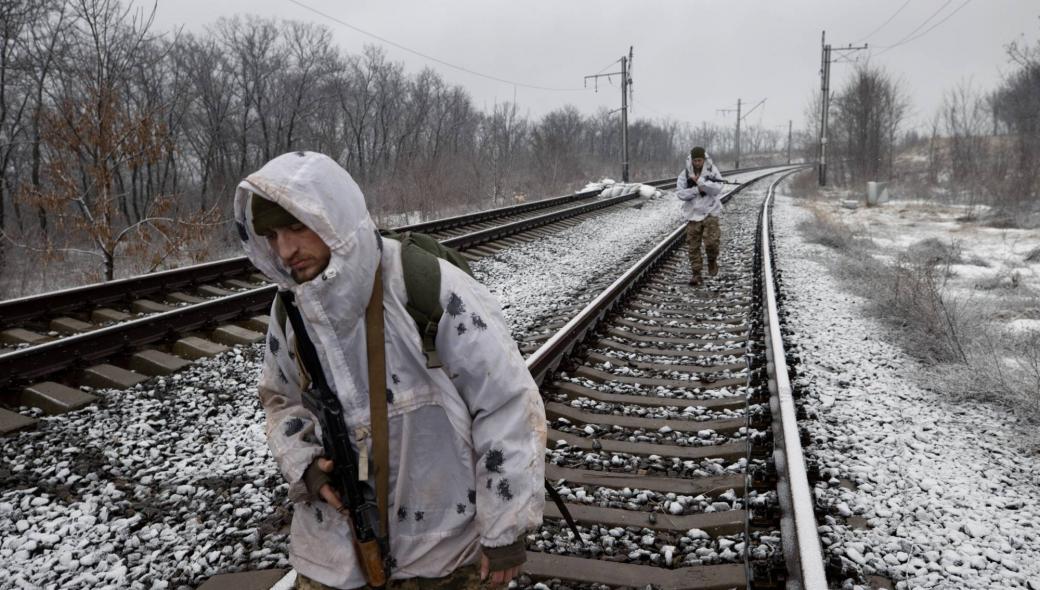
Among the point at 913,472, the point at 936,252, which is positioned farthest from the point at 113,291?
the point at 936,252

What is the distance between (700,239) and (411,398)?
26.2ft

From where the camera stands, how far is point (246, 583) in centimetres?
271

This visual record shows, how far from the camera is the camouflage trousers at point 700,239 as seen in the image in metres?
8.91

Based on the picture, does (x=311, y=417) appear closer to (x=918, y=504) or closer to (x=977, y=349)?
(x=918, y=504)

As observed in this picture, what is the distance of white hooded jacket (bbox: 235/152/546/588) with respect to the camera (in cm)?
141

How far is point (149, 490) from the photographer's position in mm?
3547

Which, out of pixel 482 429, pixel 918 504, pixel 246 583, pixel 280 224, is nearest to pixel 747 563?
pixel 918 504

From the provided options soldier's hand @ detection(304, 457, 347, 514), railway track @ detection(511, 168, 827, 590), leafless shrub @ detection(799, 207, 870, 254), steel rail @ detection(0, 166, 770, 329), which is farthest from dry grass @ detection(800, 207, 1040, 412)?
steel rail @ detection(0, 166, 770, 329)

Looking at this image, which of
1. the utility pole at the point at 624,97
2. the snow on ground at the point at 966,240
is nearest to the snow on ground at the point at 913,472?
the snow on ground at the point at 966,240

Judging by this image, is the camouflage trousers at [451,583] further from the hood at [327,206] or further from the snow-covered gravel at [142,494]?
the snow-covered gravel at [142,494]

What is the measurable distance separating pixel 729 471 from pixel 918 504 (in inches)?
35.3

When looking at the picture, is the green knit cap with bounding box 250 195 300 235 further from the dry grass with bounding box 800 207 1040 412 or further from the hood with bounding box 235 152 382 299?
the dry grass with bounding box 800 207 1040 412

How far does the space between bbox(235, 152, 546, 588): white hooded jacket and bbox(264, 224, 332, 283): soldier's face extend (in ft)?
0.14

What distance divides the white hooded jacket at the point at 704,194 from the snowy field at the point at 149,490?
6.09m
